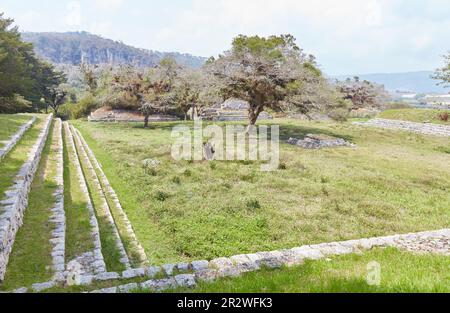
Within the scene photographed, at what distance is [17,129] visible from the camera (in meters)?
20.0

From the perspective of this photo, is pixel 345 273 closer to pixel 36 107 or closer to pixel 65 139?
pixel 65 139

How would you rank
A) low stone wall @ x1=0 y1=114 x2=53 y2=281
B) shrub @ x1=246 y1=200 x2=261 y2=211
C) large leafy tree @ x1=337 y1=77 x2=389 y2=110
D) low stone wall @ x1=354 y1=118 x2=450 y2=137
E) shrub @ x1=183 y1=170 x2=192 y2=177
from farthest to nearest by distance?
large leafy tree @ x1=337 y1=77 x2=389 y2=110 < low stone wall @ x1=354 y1=118 x2=450 y2=137 < shrub @ x1=183 y1=170 x2=192 y2=177 < shrub @ x1=246 y1=200 x2=261 y2=211 < low stone wall @ x1=0 y1=114 x2=53 y2=281

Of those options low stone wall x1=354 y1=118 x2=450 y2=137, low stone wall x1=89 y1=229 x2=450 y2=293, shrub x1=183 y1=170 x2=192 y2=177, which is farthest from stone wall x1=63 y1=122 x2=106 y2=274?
low stone wall x1=354 y1=118 x2=450 y2=137

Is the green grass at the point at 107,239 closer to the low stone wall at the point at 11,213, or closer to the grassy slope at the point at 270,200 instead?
the grassy slope at the point at 270,200

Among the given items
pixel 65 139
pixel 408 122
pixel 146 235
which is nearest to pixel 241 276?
pixel 146 235

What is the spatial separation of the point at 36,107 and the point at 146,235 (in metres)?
49.8

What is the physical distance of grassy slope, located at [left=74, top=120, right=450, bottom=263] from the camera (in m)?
9.39

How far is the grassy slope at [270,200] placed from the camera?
9391mm

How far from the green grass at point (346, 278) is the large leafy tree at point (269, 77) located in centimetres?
2297

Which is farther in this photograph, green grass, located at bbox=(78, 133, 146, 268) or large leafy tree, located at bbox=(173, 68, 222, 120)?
large leafy tree, located at bbox=(173, 68, 222, 120)

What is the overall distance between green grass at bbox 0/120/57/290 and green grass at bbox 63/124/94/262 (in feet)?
1.57

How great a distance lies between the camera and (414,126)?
39.1 metres

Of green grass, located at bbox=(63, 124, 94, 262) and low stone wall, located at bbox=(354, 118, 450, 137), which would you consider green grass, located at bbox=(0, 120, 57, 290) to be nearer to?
green grass, located at bbox=(63, 124, 94, 262)

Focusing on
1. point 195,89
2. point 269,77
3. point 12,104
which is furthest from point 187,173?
point 12,104
